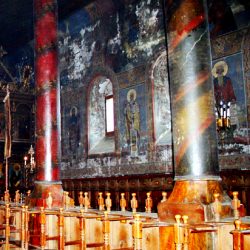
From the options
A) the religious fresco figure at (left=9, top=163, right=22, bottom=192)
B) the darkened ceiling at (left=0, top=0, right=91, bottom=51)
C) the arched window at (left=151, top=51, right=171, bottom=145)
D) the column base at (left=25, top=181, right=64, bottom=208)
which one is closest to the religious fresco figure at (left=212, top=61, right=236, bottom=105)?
the arched window at (left=151, top=51, right=171, bottom=145)

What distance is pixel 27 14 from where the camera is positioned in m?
15.3

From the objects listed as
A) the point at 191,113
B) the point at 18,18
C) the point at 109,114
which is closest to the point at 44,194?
the point at 191,113

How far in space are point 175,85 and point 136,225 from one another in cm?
188

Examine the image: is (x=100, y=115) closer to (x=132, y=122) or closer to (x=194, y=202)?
(x=132, y=122)

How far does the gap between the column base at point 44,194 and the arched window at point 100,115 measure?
5.04 metres

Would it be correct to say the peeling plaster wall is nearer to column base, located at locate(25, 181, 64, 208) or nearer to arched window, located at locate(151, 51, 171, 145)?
arched window, located at locate(151, 51, 171, 145)

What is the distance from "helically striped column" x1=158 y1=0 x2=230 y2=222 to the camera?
14.8 ft

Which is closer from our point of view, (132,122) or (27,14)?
(132,122)

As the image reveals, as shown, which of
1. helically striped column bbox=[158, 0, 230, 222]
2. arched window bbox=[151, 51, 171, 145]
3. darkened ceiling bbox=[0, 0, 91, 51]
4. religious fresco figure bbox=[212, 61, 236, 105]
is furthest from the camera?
darkened ceiling bbox=[0, 0, 91, 51]

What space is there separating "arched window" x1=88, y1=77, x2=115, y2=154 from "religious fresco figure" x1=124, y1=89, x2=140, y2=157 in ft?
4.17

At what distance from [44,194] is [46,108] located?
1.87 m

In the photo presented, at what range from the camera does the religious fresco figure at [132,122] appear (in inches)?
469

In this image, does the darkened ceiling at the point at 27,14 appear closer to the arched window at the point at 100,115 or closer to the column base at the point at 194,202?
the arched window at the point at 100,115

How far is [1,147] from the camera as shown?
49.1 feet
